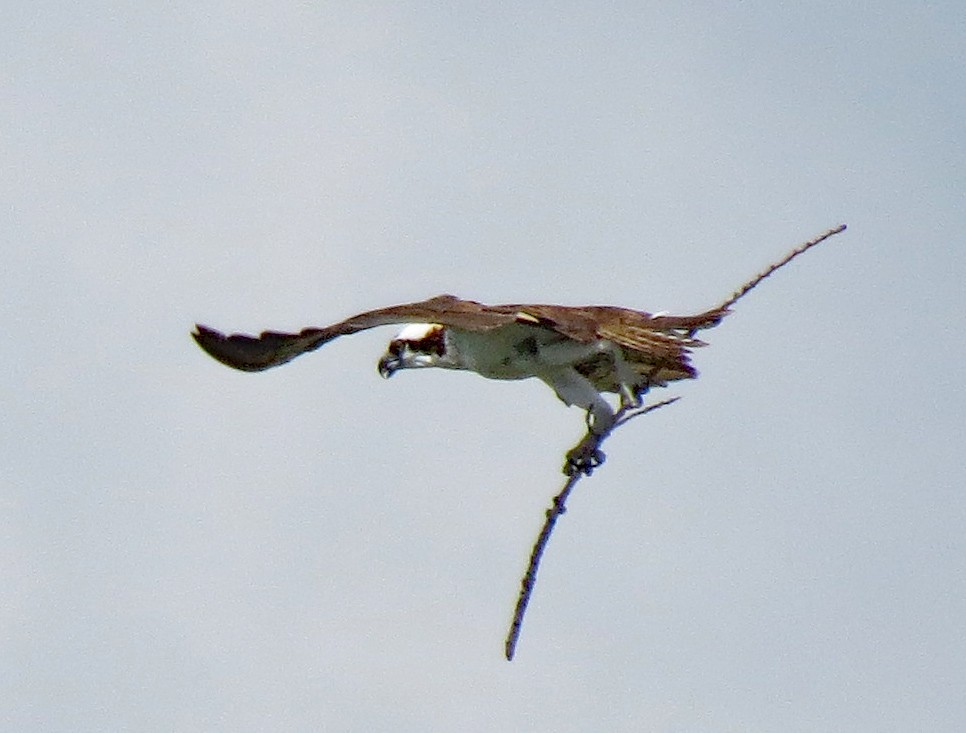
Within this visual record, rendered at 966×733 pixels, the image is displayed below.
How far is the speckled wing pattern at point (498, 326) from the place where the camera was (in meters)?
8.30

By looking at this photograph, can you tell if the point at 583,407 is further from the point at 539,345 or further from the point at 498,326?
the point at 498,326

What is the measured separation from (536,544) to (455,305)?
2.23 m

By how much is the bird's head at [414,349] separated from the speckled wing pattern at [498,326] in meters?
0.61

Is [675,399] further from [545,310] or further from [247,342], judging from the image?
[247,342]

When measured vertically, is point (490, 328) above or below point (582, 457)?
above

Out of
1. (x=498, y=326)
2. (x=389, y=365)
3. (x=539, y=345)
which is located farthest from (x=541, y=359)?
(x=389, y=365)

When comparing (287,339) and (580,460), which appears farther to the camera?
(580,460)

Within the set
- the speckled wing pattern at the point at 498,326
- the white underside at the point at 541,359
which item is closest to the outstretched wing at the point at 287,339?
the speckled wing pattern at the point at 498,326

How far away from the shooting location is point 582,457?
9.04 meters

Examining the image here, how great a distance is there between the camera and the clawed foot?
9.02m

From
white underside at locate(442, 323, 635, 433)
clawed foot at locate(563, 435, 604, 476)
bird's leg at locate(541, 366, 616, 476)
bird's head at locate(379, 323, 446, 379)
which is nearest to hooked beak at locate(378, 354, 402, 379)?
bird's head at locate(379, 323, 446, 379)

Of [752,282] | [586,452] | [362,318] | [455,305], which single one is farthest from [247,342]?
[752,282]

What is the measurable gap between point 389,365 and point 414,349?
25 centimetres

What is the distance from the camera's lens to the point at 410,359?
9898 millimetres
